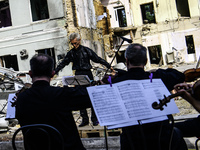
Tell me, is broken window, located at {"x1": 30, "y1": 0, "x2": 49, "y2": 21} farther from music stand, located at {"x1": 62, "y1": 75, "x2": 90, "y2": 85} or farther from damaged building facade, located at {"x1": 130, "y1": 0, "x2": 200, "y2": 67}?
damaged building facade, located at {"x1": 130, "y1": 0, "x2": 200, "y2": 67}

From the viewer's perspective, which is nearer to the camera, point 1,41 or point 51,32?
point 51,32

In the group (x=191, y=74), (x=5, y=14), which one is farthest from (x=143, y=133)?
(x=5, y=14)

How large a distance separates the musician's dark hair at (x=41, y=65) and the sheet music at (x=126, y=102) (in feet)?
1.65

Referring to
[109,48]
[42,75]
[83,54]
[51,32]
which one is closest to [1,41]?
[51,32]

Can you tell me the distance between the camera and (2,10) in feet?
54.9

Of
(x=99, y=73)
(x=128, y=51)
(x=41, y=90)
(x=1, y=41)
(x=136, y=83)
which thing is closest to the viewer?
(x=136, y=83)

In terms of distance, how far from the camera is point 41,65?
89.8 inches

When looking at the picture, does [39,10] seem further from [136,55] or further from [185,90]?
[185,90]

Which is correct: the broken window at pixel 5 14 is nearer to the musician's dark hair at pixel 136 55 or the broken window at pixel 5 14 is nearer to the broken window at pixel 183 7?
the musician's dark hair at pixel 136 55

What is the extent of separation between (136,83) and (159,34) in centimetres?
2376

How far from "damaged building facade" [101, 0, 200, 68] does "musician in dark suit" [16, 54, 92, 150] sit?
70.3 feet

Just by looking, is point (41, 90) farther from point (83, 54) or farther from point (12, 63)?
point (12, 63)

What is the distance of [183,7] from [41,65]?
84.3 feet

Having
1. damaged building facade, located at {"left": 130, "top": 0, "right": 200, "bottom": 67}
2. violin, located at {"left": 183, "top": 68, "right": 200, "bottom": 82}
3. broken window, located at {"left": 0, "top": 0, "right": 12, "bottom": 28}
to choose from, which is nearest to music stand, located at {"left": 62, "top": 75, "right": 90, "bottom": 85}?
violin, located at {"left": 183, "top": 68, "right": 200, "bottom": 82}
